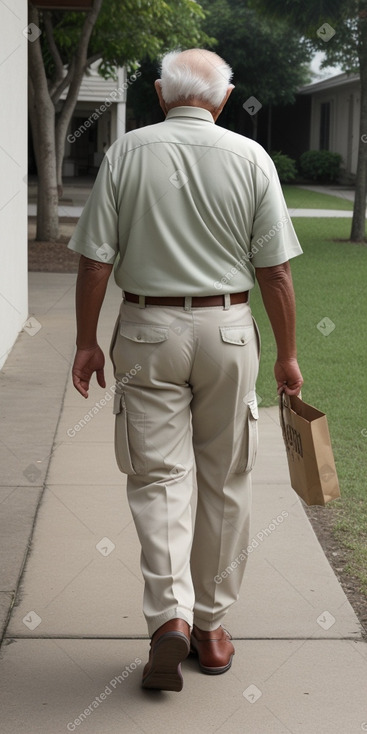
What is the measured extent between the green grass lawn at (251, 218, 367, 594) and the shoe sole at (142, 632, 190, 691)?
130 cm

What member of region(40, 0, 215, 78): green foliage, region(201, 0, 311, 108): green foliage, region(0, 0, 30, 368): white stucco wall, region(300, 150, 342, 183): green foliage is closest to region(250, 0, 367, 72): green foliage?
region(40, 0, 215, 78): green foliage

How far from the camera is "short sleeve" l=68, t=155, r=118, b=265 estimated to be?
327 centimetres

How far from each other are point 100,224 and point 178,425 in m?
0.68

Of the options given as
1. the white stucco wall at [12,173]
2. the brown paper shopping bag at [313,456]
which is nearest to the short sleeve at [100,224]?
the brown paper shopping bag at [313,456]

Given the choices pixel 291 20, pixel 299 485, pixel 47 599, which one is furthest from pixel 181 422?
pixel 291 20

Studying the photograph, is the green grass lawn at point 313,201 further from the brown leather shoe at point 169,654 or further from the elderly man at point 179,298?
the brown leather shoe at point 169,654

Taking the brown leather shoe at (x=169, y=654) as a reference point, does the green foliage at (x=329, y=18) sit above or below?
above

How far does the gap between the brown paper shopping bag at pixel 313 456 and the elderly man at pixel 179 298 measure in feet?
→ 0.51

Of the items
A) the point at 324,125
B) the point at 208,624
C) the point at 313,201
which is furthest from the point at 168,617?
the point at 324,125

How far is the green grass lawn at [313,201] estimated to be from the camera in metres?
28.4

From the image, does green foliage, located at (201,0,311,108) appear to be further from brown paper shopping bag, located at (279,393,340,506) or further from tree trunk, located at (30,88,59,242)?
brown paper shopping bag, located at (279,393,340,506)

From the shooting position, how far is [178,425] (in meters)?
3.38

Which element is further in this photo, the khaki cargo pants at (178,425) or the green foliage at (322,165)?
the green foliage at (322,165)

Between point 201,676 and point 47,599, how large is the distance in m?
0.83
